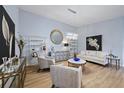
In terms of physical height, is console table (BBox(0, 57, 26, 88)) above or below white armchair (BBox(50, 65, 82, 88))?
above

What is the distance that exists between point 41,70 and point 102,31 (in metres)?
4.60

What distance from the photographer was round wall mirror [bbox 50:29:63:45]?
626 centimetres

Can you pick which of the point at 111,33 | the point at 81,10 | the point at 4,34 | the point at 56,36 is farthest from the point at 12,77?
the point at 111,33

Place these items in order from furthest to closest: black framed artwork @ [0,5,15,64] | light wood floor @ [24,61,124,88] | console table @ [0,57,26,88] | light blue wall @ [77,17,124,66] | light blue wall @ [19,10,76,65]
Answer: light blue wall @ [77,17,124,66] → light blue wall @ [19,10,76,65] → light wood floor @ [24,61,124,88] → black framed artwork @ [0,5,15,64] → console table @ [0,57,26,88]

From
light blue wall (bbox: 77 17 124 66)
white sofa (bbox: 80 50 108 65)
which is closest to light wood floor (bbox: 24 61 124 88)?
white sofa (bbox: 80 50 108 65)

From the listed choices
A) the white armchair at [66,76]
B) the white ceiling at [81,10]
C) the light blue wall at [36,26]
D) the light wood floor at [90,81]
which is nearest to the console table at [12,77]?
the white armchair at [66,76]

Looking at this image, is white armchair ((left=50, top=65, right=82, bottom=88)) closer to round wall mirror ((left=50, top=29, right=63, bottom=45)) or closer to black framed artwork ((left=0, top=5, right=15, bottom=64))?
black framed artwork ((left=0, top=5, right=15, bottom=64))

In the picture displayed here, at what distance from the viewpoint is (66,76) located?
2.25 meters

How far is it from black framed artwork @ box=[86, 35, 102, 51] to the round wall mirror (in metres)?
2.06

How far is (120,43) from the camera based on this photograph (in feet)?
17.5

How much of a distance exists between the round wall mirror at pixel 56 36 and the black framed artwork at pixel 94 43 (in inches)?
81.1
